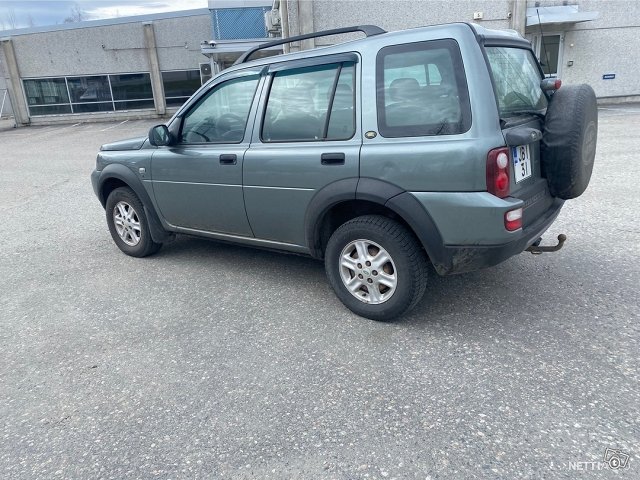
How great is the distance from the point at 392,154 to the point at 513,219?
83 cm

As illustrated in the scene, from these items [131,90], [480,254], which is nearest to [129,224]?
[480,254]

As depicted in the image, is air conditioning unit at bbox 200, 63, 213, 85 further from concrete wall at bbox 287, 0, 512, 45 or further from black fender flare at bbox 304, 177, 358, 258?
black fender flare at bbox 304, 177, 358, 258

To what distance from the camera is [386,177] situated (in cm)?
→ 320

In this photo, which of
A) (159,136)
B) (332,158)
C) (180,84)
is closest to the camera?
(332,158)

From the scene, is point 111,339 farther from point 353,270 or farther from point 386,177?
point 386,177

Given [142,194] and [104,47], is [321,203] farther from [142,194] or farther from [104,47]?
[104,47]

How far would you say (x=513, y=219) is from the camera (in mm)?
A: 2965

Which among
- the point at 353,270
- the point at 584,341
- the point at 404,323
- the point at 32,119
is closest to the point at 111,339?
the point at 353,270

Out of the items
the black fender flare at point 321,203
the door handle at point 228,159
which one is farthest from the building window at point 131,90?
the black fender flare at point 321,203

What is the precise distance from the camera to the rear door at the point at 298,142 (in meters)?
3.41

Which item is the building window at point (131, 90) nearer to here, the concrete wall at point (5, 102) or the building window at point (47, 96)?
the building window at point (47, 96)

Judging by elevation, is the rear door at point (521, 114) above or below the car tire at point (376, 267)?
above

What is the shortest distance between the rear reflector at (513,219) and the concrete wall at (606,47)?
56.2 ft

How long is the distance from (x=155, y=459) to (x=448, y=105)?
2493 millimetres
